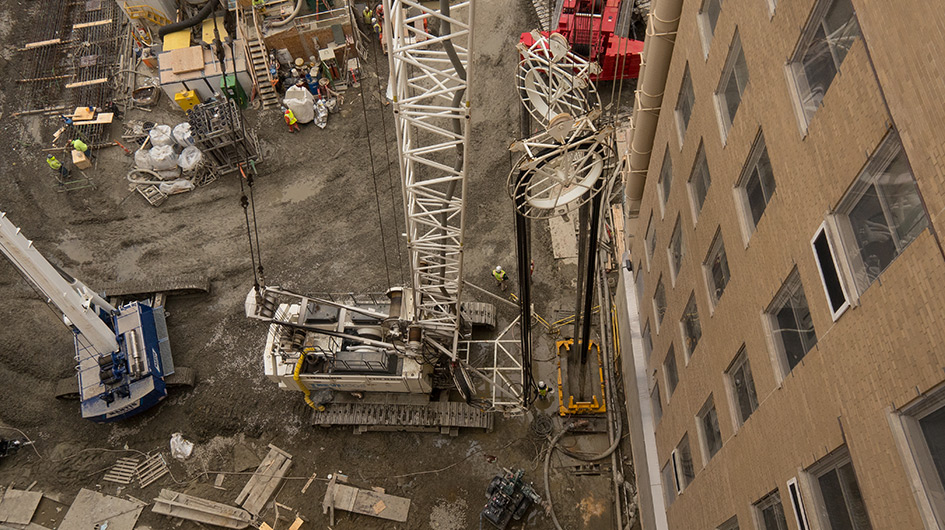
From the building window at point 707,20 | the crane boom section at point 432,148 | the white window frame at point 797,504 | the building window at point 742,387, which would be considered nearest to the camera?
the white window frame at point 797,504

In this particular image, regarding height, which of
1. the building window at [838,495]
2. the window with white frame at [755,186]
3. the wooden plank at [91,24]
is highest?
the wooden plank at [91,24]

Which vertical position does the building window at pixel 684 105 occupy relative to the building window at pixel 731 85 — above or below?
above

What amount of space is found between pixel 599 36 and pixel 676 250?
2061cm

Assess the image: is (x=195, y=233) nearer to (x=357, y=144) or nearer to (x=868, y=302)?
(x=357, y=144)

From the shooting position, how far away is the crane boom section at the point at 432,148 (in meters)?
18.5

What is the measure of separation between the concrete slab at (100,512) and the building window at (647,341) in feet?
69.3

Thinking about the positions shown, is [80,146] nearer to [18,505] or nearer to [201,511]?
[18,505]

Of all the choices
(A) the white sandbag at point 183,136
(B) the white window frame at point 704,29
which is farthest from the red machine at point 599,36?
(B) the white window frame at point 704,29

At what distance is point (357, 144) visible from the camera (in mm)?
35969

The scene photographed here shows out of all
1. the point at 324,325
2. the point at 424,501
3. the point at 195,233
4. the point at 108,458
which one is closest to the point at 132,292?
the point at 195,233

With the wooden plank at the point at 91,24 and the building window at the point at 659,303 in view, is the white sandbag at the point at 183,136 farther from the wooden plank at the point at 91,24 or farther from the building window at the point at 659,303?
the building window at the point at 659,303

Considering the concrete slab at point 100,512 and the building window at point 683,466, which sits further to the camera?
the concrete slab at point 100,512

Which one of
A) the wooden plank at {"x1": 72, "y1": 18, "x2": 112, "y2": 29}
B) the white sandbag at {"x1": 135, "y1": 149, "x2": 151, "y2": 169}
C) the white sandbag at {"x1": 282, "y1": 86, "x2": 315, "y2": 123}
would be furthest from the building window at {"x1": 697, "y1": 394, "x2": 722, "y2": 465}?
the wooden plank at {"x1": 72, "y1": 18, "x2": 112, "y2": 29}

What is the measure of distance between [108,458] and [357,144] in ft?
63.0
